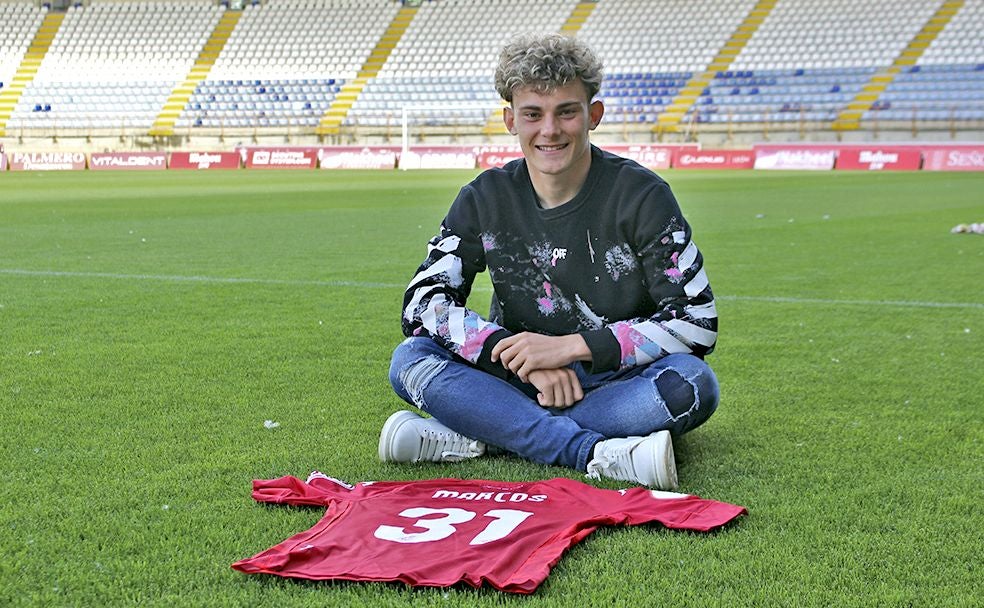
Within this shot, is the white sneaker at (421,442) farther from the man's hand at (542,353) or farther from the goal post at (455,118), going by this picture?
the goal post at (455,118)

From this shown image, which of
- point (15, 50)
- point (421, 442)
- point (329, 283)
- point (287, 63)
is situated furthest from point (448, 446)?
point (15, 50)

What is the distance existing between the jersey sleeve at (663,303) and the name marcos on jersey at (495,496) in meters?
0.53

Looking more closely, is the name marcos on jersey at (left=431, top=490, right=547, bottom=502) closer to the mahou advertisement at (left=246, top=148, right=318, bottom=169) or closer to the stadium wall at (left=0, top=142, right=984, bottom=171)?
the stadium wall at (left=0, top=142, right=984, bottom=171)

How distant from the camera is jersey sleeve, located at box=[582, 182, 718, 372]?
3.23 metres

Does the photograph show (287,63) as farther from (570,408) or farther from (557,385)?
(557,385)

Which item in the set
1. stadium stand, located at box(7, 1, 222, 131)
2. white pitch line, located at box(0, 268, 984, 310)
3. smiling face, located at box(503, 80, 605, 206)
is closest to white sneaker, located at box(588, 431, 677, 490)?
smiling face, located at box(503, 80, 605, 206)

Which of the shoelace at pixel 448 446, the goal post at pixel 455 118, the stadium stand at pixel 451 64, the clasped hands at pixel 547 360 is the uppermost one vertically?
the stadium stand at pixel 451 64

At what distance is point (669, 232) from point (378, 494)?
110cm

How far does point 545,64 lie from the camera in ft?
10.2

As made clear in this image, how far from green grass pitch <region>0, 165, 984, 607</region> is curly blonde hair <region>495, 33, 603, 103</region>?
1.07 meters

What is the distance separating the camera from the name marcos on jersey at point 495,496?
2807mm

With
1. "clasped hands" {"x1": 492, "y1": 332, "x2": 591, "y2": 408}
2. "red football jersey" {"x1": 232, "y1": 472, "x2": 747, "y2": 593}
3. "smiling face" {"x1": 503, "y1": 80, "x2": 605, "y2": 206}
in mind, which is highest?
"smiling face" {"x1": 503, "y1": 80, "x2": 605, "y2": 206}

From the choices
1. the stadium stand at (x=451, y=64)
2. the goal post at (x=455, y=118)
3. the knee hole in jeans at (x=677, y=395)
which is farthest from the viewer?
the goal post at (x=455, y=118)

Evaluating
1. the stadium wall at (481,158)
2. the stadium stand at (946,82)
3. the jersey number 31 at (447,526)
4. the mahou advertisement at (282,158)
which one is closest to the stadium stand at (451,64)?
the stadium stand at (946,82)
